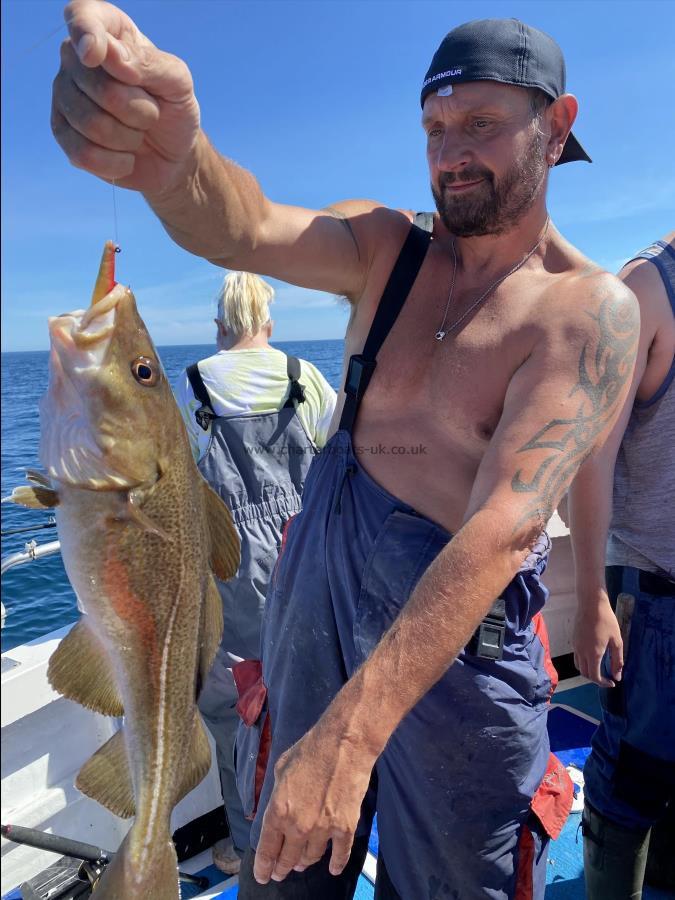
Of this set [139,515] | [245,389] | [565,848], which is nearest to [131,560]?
[139,515]

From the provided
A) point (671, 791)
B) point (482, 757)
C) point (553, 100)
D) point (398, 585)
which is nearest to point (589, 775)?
point (671, 791)

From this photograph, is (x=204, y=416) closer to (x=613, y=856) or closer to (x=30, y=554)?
(x=30, y=554)

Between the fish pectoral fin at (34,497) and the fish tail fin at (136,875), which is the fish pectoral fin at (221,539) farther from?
the fish tail fin at (136,875)

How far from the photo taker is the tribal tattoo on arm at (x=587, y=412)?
6.03 feet

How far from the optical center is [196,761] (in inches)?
69.2

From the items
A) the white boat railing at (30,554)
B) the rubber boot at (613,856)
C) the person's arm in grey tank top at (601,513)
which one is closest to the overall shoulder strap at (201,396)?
the white boat railing at (30,554)

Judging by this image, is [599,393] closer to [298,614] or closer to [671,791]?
[298,614]

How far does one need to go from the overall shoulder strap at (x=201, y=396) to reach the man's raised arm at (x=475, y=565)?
1.96m

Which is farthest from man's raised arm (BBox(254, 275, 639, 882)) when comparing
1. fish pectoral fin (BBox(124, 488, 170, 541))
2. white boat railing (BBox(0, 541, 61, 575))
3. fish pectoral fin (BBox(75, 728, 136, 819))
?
white boat railing (BBox(0, 541, 61, 575))

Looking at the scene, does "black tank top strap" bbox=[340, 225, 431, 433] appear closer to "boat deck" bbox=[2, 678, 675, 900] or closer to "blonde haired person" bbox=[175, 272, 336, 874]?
"blonde haired person" bbox=[175, 272, 336, 874]

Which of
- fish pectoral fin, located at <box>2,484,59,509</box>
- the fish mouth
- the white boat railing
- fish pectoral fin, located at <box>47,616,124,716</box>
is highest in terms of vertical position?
the fish mouth

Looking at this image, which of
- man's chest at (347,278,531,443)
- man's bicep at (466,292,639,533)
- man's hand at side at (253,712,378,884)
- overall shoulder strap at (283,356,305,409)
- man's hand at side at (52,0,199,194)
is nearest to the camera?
man's hand at side at (52,0,199,194)

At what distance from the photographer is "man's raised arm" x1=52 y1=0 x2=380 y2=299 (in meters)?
1.29

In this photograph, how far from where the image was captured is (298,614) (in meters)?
2.21
